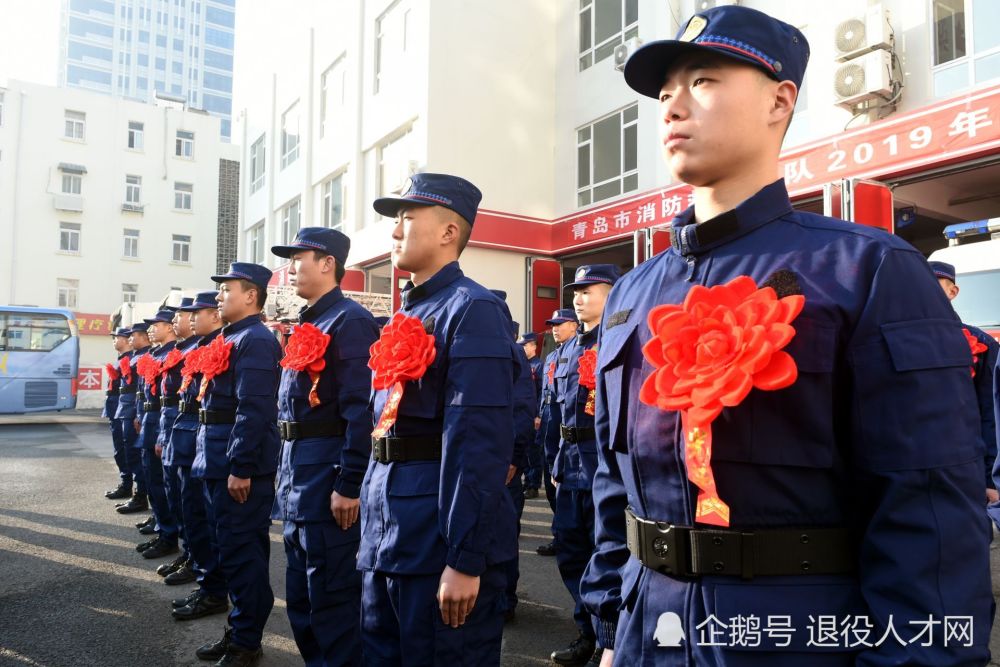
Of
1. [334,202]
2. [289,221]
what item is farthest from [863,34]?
[289,221]

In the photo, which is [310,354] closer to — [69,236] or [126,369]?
[126,369]

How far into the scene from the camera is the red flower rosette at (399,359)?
2670 mm

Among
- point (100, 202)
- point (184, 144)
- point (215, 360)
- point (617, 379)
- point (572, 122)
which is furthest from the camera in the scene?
point (184, 144)

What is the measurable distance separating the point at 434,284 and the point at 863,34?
28.9 ft

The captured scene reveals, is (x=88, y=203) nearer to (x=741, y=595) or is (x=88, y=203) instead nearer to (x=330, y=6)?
(x=330, y=6)

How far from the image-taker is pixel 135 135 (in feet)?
116

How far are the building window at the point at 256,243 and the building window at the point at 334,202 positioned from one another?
22.0ft

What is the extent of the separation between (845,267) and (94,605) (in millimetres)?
5552

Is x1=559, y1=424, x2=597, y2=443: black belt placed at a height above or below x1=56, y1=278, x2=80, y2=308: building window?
below

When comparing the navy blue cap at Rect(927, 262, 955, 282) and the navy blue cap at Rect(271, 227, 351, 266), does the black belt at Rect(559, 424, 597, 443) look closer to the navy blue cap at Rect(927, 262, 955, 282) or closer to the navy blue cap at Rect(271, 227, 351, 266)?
the navy blue cap at Rect(271, 227, 351, 266)

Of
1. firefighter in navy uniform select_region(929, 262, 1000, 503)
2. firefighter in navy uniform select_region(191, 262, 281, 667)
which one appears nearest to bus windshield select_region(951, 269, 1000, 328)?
firefighter in navy uniform select_region(929, 262, 1000, 503)

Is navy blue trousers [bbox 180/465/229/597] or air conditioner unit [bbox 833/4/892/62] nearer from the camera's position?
navy blue trousers [bbox 180/465/229/597]

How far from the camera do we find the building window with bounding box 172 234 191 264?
35469 millimetres

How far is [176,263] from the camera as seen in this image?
3512 centimetres
